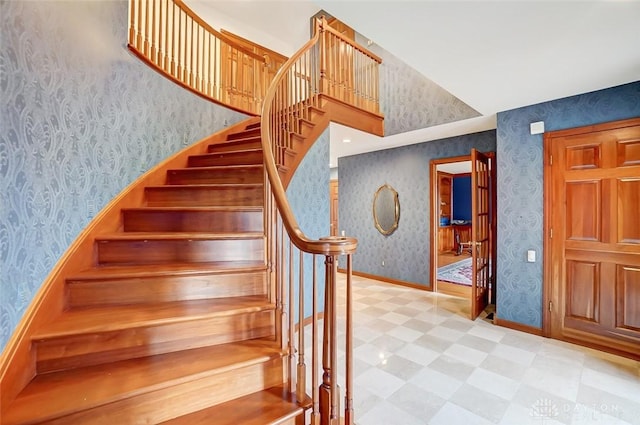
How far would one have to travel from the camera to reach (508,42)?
6.41ft

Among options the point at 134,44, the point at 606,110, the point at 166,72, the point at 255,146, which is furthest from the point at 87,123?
the point at 606,110

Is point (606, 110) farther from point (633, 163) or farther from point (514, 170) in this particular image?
point (514, 170)

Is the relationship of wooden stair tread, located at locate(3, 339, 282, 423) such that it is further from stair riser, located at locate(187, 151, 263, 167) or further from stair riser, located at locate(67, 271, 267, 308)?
stair riser, located at locate(187, 151, 263, 167)

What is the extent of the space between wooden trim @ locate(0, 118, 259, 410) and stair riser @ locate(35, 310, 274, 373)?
0.07 m

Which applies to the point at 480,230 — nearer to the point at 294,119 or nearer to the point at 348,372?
the point at 294,119

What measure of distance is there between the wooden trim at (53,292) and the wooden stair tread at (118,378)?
0.25 feet

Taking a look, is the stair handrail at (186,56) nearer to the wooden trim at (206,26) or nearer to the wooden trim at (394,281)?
the wooden trim at (206,26)

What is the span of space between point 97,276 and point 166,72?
6.86 feet

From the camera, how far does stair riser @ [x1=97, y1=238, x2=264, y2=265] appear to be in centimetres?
190

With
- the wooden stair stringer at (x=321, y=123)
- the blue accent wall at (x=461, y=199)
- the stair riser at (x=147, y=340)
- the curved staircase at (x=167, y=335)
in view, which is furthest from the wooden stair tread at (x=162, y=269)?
the blue accent wall at (x=461, y=199)

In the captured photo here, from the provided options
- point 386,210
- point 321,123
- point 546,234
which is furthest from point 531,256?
point 321,123

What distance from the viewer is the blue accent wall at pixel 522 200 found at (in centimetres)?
302

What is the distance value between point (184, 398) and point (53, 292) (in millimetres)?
897

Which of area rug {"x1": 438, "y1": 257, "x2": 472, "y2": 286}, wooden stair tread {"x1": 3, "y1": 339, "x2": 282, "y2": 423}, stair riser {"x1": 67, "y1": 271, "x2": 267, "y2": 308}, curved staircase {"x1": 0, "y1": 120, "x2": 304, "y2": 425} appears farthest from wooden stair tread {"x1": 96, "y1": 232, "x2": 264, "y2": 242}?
area rug {"x1": 438, "y1": 257, "x2": 472, "y2": 286}
